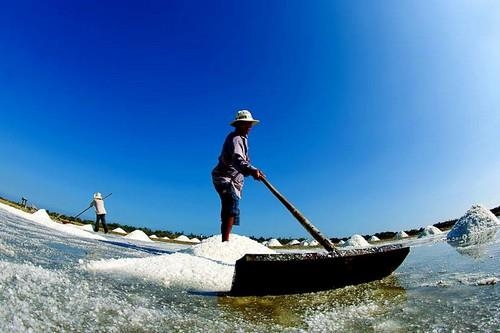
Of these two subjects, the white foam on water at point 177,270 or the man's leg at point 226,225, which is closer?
the white foam on water at point 177,270

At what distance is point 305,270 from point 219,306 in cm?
63

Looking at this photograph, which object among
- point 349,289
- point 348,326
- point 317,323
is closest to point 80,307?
point 317,323

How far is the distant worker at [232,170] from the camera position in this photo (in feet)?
15.2

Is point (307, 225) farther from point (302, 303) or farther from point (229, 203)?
point (229, 203)

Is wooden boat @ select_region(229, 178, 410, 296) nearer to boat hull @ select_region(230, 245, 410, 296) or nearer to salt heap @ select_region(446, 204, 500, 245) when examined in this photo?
boat hull @ select_region(230, 245, 410, 296)

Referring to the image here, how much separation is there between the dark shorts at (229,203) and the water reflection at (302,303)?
218 centimetres

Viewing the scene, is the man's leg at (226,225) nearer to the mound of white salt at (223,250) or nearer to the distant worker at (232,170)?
the distant worker at (232,170)

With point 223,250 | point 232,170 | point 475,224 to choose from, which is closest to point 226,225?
point 223,250

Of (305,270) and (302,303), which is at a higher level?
(305,270)

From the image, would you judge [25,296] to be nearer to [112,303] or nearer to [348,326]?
[112,303]

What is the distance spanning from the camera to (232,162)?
4.64m

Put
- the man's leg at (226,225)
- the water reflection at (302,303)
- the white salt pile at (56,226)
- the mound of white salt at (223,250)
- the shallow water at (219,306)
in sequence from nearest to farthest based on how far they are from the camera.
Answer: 1. the shallow water at (219,306)
2. the water reflection at (302,303)
3. the mound of white salt at (223,250)
4. the man's leg at (226,225)
5. the white salt pile at (56,226)

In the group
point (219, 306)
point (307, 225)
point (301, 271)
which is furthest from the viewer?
point (307, 225)

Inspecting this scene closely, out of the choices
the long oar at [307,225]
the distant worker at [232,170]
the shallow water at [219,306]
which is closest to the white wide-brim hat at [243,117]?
the distant worker at [232,170]
